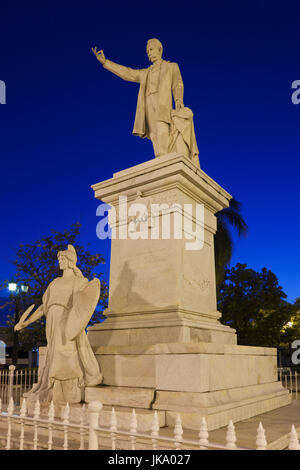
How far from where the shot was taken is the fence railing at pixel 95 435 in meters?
3.08

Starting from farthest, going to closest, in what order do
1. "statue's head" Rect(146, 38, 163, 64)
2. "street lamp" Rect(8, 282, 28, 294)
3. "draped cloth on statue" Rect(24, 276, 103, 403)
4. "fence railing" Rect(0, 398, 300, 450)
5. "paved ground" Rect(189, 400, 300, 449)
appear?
"street lamp" Rect(8, 282, 28, 294) < "statue's head" Rect(146, 38, 163, 64) < "draped cloth on statue" Rect(24, 276, 103, 403) < "paved ground" Rect(189, 400, 300, 449) < "fence railing" Rect(0, 398, 300, 450)

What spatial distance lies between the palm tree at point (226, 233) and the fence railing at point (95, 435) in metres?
16.4

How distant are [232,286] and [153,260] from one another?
2097 centimetres

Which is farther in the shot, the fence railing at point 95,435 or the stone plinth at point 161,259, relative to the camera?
the stone plinth at point 161,259

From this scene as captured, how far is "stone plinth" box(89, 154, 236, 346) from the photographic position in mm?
7047

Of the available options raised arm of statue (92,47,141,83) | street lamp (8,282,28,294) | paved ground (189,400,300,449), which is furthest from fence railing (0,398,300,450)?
street lamp (8,282,28,294)

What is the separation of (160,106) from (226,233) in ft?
43.4

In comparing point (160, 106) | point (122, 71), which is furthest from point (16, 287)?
point (160, 106)

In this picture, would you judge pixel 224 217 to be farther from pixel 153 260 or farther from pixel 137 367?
pixel 137 367

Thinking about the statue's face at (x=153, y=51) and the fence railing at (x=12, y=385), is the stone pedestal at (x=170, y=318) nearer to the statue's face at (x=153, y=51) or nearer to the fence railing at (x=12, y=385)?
the fence railing at (x=12, y=385)

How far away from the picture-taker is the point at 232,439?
3002mm

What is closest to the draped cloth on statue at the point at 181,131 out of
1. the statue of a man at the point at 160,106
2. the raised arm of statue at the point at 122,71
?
the statue of a man at the point at 160,106

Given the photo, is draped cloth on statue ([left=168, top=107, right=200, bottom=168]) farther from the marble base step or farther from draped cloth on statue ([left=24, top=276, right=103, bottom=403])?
the marble base step
